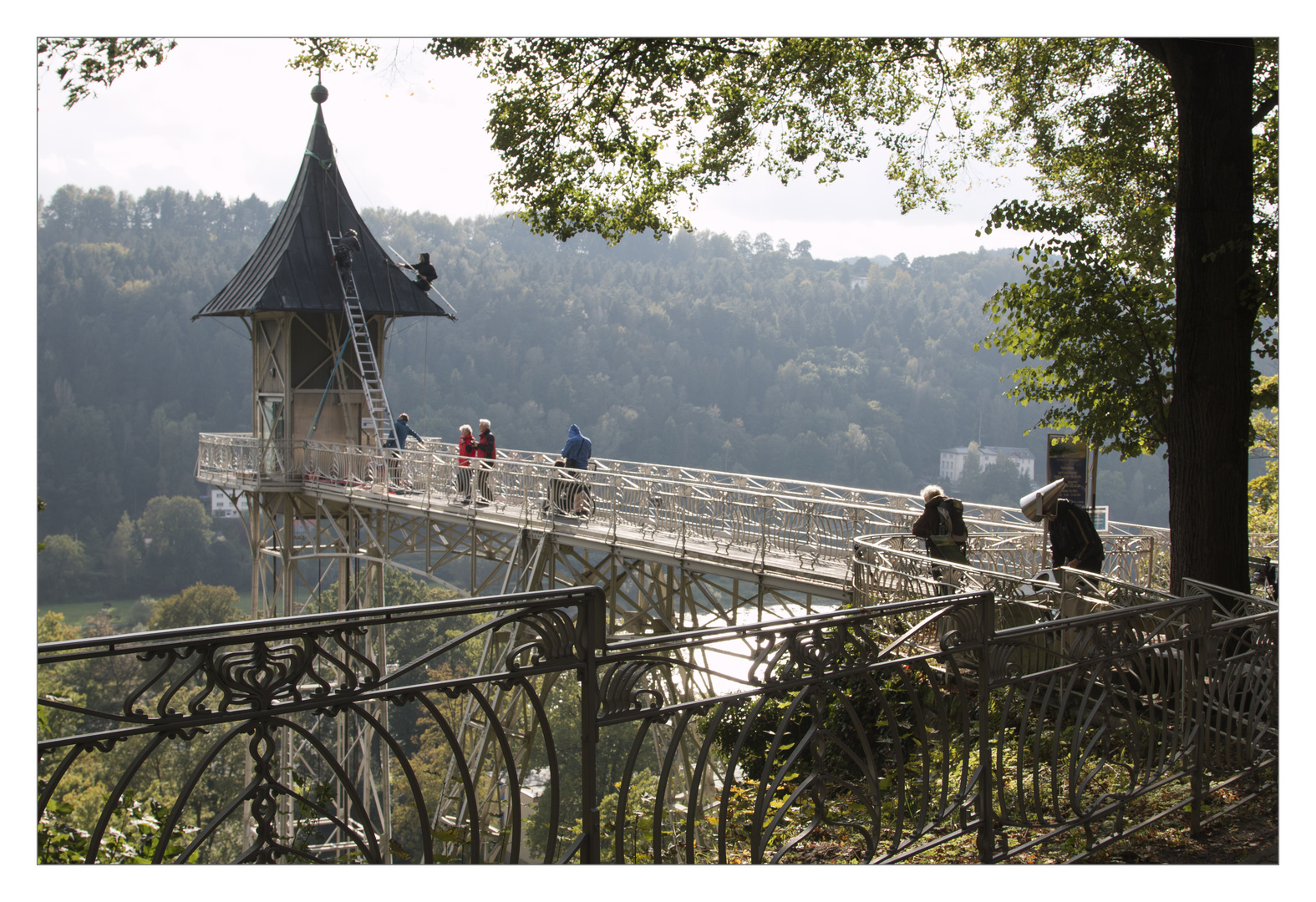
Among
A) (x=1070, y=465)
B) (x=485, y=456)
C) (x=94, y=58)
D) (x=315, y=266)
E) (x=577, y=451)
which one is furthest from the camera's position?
(x=315, y=266)

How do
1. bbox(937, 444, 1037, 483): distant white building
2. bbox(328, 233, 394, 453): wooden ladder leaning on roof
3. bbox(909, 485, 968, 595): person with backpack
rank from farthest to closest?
bbox(937, 444, 1037, 483): distant white building
bbox(328, 233, 394, 453): wooden ladder leaning on roof
bbox(909, 485, 968, 595): person with backpack

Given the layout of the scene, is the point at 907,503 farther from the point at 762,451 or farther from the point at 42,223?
the point at 42,223

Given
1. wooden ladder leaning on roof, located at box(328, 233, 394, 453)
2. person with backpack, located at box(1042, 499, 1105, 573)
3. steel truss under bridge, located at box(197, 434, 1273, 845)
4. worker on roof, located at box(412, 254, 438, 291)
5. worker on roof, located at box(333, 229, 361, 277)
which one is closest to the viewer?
person with backpack, located at box(1042, 499, 1105, 573)

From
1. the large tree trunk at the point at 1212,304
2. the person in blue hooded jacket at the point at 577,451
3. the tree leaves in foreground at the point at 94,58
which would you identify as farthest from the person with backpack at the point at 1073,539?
the tree leaves in foreground at the point at 94,58

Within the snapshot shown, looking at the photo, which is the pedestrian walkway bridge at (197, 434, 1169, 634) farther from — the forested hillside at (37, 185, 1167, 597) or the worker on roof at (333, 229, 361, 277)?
the forested hillside at (37, 185, 1167, 597)

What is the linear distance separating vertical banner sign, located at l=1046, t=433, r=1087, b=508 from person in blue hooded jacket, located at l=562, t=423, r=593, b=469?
6297 millimetres

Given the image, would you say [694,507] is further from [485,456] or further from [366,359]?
[366,359]

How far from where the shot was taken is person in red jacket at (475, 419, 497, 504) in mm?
15070

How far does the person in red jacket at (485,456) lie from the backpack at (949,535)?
303 inches

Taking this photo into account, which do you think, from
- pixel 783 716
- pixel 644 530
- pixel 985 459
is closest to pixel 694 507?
pixel 644 530

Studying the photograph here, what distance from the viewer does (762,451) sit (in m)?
80.6

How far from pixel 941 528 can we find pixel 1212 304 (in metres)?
2.93

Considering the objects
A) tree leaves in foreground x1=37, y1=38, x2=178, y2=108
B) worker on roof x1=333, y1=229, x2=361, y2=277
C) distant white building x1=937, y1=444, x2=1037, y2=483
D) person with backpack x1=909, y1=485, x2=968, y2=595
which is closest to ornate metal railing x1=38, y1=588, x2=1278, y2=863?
person with backpack x1=909, y1=485, x2=968, y2=595

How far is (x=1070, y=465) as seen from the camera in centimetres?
1030
